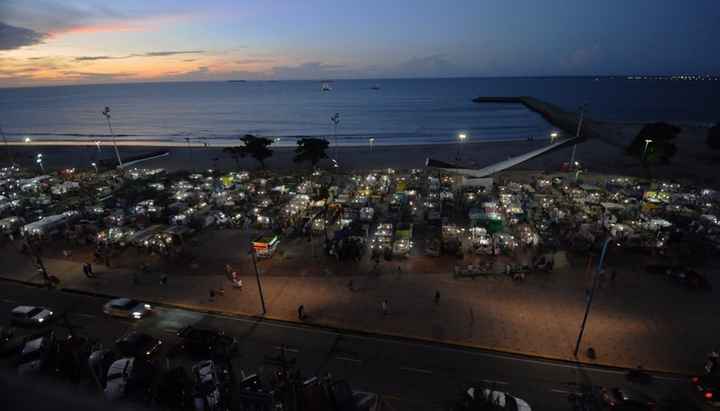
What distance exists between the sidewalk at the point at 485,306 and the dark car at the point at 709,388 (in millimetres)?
982

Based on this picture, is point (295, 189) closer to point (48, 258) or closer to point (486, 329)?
point (48, 258)

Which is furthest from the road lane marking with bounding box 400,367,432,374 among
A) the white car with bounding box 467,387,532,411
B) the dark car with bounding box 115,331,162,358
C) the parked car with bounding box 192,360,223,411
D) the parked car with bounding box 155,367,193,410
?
the dark car with bounding box 115,331,162,358

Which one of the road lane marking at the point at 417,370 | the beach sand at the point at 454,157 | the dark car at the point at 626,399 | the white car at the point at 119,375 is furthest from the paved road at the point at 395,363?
the beach sand at the point at 454,157

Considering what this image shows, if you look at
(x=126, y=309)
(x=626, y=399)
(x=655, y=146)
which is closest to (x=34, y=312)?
(x=126, y=309)

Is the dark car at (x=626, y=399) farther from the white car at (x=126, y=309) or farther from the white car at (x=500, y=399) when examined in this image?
the white car at (x=126, y=309)

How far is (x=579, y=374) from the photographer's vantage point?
13.7 m

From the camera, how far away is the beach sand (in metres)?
42.7

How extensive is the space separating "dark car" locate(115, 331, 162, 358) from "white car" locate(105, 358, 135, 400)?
104 cm

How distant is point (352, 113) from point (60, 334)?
106570 millimetres

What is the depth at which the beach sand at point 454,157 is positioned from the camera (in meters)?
Result: 42.7

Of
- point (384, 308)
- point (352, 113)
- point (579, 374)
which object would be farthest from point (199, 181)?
point (352, 113)

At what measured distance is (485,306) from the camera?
17766mm

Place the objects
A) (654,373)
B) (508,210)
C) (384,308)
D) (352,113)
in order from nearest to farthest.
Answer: (654,373)
(384,308)
(508,210)
(352,113)

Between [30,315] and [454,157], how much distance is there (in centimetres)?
4848
